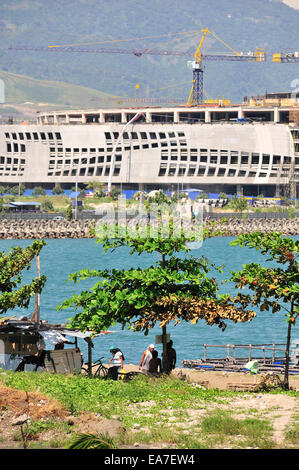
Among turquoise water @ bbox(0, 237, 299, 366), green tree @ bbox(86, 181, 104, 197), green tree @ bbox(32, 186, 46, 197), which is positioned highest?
green tree @ bbox(86, 181, 104, 197)

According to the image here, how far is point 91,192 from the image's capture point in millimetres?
155375

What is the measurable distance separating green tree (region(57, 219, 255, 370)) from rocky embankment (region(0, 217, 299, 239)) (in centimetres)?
8223

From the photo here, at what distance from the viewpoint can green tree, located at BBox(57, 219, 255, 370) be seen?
23297 mm

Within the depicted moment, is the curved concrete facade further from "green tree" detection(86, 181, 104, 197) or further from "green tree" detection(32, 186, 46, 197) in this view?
"green tree" detection(32, 186, 46, 197)

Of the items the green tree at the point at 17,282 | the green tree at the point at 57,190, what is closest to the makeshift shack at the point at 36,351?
the green tree at the point at 17,282

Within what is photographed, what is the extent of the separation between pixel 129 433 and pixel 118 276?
26.6ft

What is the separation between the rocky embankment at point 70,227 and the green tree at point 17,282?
263 ft

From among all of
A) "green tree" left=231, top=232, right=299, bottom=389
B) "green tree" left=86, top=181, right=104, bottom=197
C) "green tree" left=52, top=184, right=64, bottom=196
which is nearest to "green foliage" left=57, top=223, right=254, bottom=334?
"green tree" left=231, top=232, right=299, bottom=389

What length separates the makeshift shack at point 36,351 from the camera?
24.9 m

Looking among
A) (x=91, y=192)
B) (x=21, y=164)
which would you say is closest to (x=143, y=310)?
(x=91, y=192)

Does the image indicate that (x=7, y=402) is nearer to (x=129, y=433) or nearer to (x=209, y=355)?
(x=129, y=433)

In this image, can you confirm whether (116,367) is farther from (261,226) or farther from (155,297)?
(261,226)

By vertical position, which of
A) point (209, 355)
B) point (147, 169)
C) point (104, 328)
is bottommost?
point (209, 355)

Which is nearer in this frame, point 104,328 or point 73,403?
point 73,403
